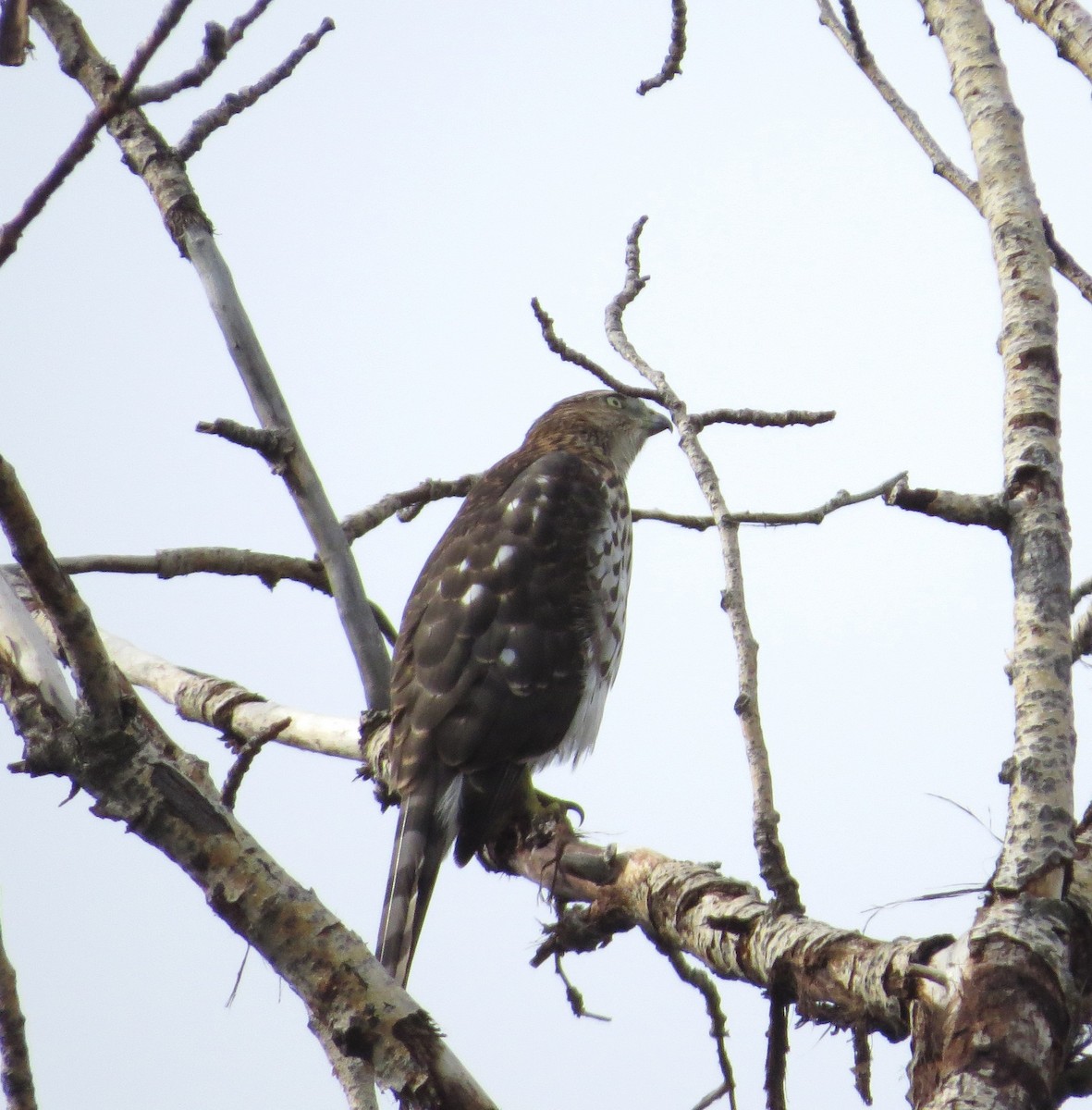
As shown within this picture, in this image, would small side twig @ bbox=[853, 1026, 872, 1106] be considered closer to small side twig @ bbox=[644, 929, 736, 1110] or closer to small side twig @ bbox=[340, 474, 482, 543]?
small side twig @ bbox=[644, 929, 736, 1110]

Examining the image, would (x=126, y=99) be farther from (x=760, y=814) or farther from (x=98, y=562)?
(x=98, y=562)

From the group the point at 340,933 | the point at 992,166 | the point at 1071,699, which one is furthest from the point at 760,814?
the point at 992,166

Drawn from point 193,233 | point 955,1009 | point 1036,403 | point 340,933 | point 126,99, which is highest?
point 193,233

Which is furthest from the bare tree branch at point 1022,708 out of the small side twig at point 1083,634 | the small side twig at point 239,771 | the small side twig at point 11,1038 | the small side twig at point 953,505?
the small side twig at point 239,771

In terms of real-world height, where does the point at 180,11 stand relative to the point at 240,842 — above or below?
above

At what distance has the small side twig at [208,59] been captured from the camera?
2283 millimetres

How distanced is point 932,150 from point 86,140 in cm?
210

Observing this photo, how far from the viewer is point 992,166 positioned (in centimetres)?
275

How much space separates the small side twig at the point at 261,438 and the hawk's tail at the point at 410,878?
1.16m

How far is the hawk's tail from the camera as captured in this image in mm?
3760

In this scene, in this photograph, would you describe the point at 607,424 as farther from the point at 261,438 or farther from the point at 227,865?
the point at 227,865

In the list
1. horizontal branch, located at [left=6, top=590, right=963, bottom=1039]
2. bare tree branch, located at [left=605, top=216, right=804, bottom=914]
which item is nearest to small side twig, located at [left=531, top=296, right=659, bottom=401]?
bare tree branch, located at [left=605, top=216, right=804, bottom=914]

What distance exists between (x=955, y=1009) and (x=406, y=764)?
2.55 metres

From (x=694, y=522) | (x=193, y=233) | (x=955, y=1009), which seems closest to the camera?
(x=955, y=1009)
